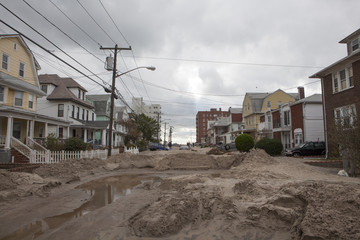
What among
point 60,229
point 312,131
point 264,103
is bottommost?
point 60,229

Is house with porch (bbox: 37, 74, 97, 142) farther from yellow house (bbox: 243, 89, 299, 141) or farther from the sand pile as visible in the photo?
yellow house (bbox: 243, 89, 299, 141)

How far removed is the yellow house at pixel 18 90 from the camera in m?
20.6

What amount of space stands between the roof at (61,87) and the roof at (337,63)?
2842 centimetres

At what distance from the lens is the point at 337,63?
66.8ft

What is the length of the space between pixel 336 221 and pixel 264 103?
1826 inches

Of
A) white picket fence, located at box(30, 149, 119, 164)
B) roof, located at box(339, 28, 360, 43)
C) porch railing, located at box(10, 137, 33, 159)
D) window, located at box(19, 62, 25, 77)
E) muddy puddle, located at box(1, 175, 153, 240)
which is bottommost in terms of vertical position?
muddy puddle, located at box(1, 175, 153, 240)

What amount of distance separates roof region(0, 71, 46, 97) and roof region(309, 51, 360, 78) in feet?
87.2

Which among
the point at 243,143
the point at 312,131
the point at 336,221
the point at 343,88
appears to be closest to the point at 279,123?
the point at 312,131

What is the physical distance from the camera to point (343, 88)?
2091cm

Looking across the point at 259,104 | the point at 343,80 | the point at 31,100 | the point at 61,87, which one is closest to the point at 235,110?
the point at 259,104

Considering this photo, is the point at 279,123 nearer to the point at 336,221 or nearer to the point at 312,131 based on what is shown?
the point at 312,131

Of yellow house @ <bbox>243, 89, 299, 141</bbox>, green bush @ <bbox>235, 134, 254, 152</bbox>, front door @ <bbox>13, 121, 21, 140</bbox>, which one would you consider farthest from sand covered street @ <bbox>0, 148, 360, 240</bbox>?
yellow house @ <bbox>243, 89, 299, 141</bbox>

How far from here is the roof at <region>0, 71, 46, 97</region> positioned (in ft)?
68.7

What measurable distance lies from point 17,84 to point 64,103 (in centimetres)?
1092
